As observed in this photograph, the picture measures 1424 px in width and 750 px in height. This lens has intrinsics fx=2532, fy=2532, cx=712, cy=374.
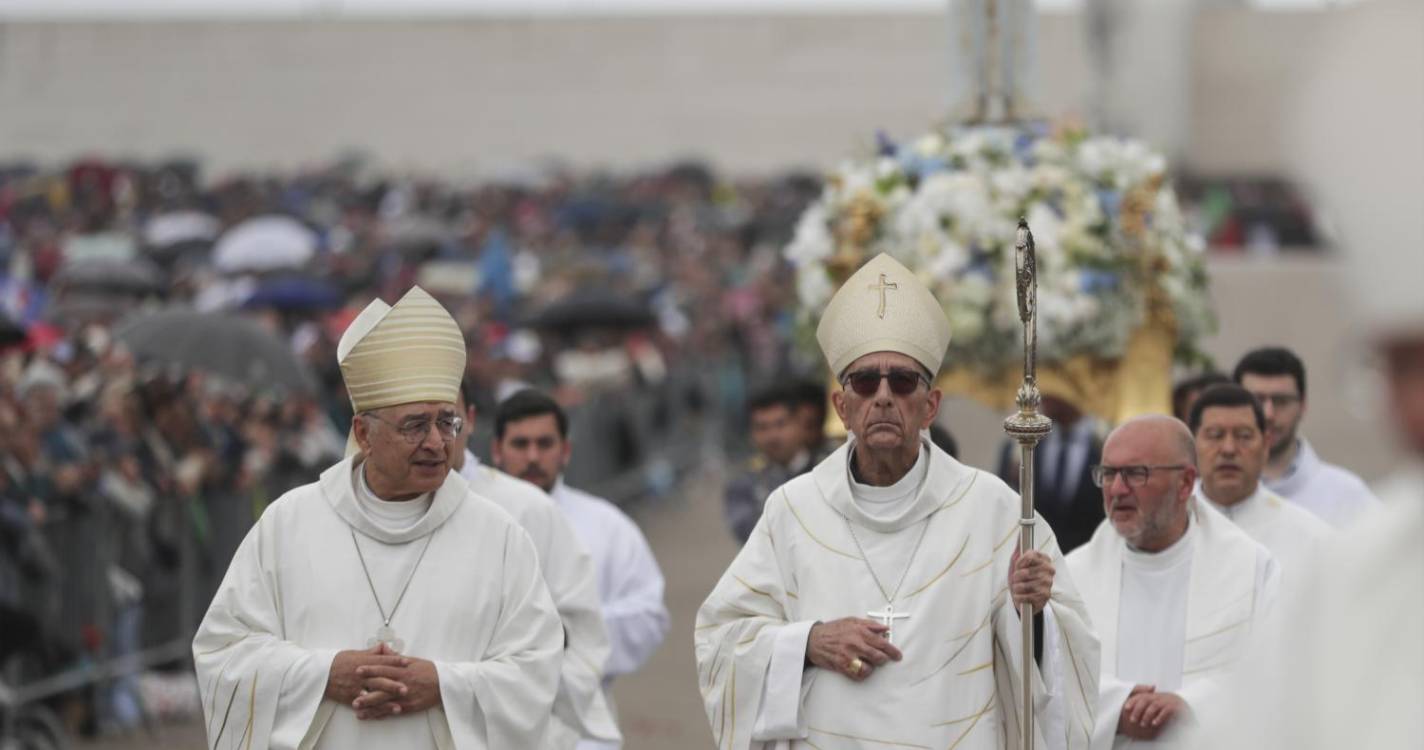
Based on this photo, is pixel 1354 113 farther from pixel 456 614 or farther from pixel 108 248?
pixel 108 248

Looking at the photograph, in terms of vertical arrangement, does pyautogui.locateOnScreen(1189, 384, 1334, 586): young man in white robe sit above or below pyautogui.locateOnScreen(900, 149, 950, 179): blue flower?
below

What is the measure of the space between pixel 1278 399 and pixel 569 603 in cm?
286

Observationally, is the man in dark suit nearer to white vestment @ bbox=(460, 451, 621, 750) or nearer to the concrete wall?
white vestment @ bbox=(460, 451, 621, 750)

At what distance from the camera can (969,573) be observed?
5996mm

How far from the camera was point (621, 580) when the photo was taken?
835 centimetres

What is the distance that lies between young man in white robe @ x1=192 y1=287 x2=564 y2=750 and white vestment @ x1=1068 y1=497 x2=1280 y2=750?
4.98ft

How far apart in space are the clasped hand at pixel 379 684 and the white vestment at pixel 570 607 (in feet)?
2.68

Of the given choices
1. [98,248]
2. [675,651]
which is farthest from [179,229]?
[675,651]

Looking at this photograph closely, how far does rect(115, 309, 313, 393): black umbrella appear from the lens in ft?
43.7

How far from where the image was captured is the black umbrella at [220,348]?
524 inches

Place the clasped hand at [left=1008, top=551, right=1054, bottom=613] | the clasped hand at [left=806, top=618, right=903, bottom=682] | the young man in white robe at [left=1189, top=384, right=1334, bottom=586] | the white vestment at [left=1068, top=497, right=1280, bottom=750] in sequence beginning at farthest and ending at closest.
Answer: the young man in white robe at [left=1189, top=384, right=1334, bottom=586] → the white vestment at [left=1068, top=497, right=1280, bottom=750] → the clasped hand at [left=806, top=618, right=903, bottom=682] → the clasped hand at [left=1008, top=551, right=1054, bottom=613]

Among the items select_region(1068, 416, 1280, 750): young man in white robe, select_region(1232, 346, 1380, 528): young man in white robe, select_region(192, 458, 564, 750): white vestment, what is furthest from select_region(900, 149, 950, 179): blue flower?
select_region(192, 458, 564, 750): white vestment

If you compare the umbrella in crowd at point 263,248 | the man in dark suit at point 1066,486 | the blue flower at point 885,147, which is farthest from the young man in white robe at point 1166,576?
the umbrella in crowd at point 263,248

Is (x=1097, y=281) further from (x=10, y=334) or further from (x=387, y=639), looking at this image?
(x=10, y=334)
